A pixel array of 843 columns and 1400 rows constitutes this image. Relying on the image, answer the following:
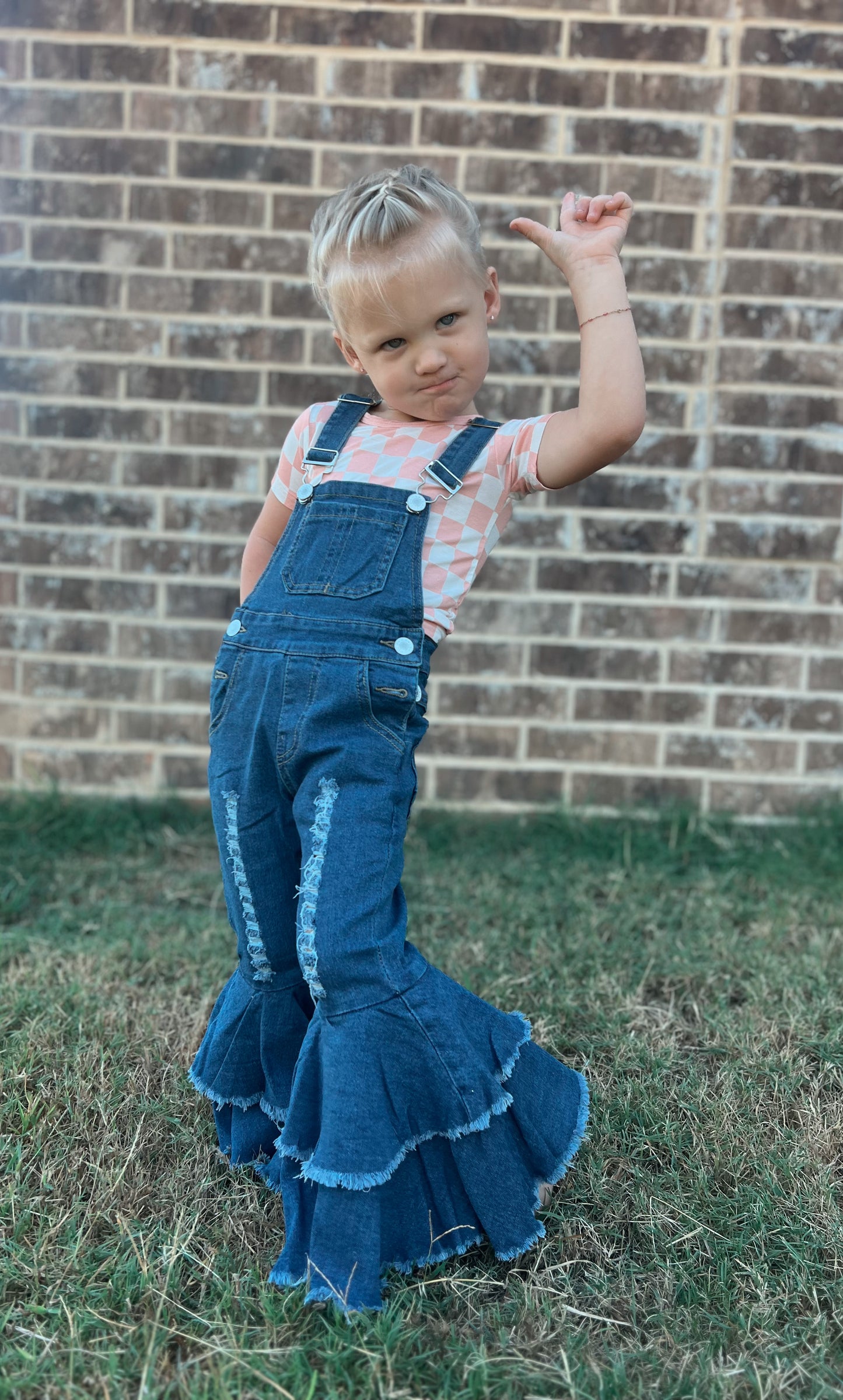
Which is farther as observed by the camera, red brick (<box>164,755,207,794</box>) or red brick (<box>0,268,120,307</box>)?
red brick (<box>164,755,207,794</box>)

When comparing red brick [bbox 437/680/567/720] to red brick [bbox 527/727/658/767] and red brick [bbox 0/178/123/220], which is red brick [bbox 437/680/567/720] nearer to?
red brick [bbox 527/727/658/767]

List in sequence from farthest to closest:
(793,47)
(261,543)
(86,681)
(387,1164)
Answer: (86,681) < (793,47) < (261,543) < (387,1164)

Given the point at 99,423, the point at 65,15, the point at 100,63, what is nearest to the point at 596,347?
the point at 99,423

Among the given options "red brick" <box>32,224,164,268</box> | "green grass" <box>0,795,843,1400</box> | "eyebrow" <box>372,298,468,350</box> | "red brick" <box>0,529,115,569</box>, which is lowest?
"green grass" <box>0,795,843,1400</box>

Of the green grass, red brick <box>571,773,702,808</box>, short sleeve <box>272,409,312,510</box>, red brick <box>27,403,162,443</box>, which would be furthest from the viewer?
red brick <box>571,773,702,808</box>

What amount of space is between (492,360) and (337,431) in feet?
5.68

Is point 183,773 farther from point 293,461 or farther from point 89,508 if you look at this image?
point 293,461

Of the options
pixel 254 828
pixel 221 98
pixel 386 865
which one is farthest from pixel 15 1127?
pixel 221 98

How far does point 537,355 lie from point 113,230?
1.34 metres

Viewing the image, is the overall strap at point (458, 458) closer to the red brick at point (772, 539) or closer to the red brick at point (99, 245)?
the red brick at point (772, 539)

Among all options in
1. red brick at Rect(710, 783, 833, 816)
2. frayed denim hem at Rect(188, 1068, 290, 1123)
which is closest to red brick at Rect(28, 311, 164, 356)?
red brick at Rect(710, 783, 833, 816)

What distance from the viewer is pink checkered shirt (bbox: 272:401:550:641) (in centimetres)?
180

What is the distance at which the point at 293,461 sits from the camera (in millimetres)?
1988

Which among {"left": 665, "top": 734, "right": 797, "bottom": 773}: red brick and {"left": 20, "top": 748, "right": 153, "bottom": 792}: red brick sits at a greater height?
{"left": 665, "top": 734, "right": 797, "bottom": 773}: red brick
